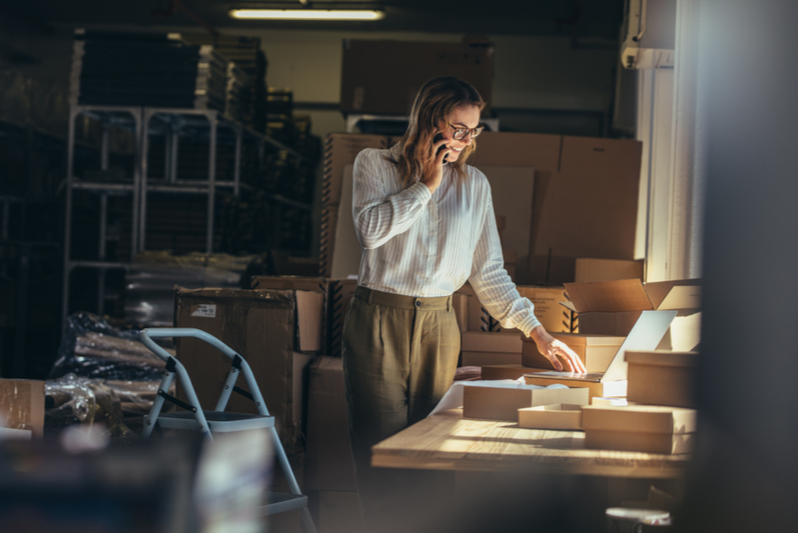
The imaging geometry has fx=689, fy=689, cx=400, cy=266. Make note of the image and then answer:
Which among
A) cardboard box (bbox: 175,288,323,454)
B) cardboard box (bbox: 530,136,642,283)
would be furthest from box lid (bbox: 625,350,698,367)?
cardboard box (bbox: 530,136,642,283)

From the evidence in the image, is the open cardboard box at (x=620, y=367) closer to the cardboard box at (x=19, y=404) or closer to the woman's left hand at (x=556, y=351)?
the woman's left hand at (x=556, y=351)

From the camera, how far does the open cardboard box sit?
1.52 m

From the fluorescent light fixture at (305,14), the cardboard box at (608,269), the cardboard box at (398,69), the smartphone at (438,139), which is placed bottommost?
the cardboard box at (608,269)

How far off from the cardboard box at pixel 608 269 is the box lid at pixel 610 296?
1.10 m

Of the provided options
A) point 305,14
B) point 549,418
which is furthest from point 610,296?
point 305,14

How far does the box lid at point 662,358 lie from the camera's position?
126 cm

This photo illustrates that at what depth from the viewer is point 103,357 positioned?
149 inches

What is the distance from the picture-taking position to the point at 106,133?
17.7 feet

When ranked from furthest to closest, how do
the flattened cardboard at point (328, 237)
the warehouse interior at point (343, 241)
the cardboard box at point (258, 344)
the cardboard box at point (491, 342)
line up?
1. the flattened cardboard at point (328, 237)
2. the cardboard box at point (491, 342)
3. the cardboard box at point (258, 344)
4. the warehouse interior at point (343, 241)

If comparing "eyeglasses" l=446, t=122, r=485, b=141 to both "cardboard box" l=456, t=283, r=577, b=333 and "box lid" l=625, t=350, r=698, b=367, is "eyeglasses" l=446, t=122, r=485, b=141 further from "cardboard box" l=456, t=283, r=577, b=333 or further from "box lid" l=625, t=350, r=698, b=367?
"cardboard box" l=456, t=283, r=577, b=333

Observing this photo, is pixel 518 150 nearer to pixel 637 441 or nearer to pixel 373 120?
pixel 373 120

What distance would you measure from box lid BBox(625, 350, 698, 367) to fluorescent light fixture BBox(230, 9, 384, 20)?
20.8 ft

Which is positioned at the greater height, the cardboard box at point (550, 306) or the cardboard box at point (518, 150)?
the cardboard box at point (518, 150)

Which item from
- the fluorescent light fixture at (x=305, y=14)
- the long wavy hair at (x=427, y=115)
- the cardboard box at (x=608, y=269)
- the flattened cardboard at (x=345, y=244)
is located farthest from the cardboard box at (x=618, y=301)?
the fluorescent light fixture at (x=305, y=14)
